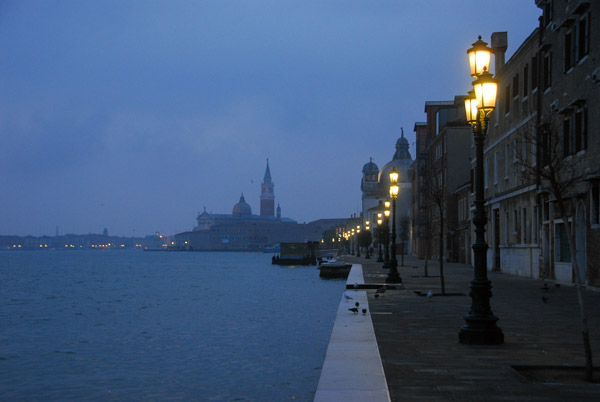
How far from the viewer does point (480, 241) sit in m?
11.8

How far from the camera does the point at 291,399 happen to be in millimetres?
10773

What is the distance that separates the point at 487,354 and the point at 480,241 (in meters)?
2.18

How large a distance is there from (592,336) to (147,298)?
30.3 meters

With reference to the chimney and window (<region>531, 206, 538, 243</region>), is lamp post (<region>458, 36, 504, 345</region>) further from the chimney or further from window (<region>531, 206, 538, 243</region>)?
the chimney

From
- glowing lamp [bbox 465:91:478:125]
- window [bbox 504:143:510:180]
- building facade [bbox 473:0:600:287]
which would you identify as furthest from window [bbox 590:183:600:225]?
window [bbox 504:143:510:180]

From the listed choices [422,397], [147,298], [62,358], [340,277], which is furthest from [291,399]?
[340,277]

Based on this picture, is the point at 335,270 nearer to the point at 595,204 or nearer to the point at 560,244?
the point at 560,244

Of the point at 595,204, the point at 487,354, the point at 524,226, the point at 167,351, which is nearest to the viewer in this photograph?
the point at 487,354

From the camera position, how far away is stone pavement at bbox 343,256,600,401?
25.5ft

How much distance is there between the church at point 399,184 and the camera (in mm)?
114550

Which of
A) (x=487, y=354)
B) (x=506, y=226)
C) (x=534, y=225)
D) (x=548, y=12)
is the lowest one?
(x=487, y=354)

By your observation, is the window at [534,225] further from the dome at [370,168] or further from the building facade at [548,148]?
the dome at [370,168]

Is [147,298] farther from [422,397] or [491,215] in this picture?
[422,397]

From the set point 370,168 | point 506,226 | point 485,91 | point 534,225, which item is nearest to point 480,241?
point 485,91
